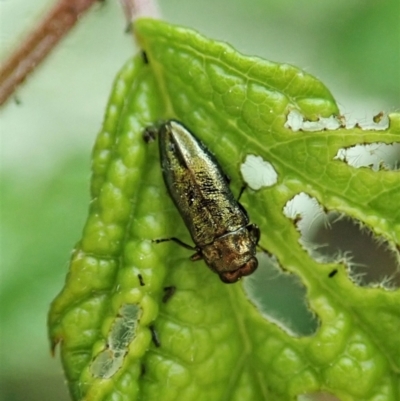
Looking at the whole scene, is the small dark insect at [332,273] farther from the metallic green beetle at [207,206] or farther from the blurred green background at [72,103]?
the blurred green background at [72,103]

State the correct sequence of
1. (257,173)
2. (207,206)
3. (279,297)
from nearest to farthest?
1. (257,173)
2. (207,206)
3. (279,297)

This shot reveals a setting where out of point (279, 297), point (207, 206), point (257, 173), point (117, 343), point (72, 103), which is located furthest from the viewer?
point (72, 103)

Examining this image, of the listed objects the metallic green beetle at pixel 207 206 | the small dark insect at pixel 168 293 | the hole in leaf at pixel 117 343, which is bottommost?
the hole in leaf at pixel 117 343

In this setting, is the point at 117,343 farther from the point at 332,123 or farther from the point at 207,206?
the point at 332,123

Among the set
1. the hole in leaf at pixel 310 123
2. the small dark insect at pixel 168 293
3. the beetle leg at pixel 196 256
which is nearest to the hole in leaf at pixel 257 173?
the hole in leaf at pixel 310 123

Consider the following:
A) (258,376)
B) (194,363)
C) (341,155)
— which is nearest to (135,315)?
(194,363)

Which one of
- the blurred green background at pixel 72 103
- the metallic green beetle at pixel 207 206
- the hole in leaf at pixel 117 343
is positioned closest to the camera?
the hole in leaf at pixel 117 343

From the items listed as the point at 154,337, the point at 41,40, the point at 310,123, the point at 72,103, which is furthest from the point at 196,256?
the point at 72,103
